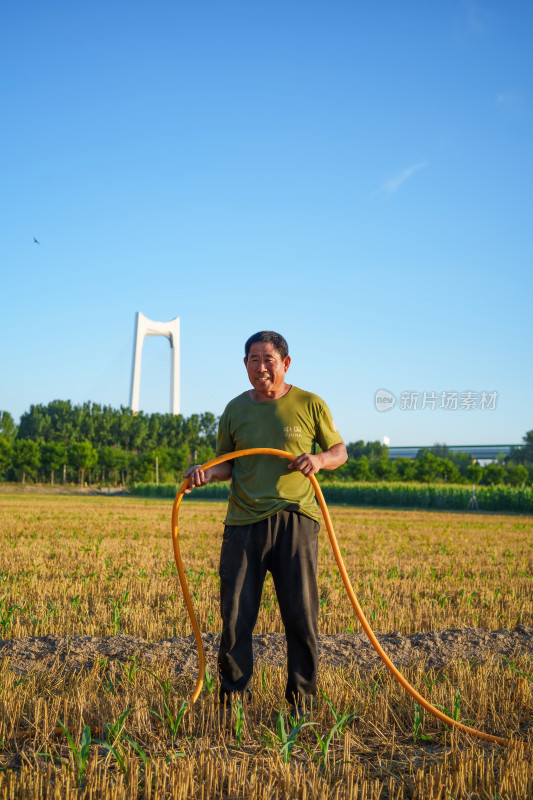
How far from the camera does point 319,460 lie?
3.41 meters

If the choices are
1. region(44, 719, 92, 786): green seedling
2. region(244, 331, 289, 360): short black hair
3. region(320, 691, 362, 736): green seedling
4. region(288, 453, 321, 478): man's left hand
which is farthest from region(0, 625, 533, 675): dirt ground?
region(244, 331, 289, 360): short black hair

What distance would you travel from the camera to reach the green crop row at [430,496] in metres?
34.6

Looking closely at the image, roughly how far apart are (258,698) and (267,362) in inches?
78.6

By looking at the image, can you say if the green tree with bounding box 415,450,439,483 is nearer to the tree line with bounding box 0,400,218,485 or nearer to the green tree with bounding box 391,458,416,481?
the green tree with bounding box 391,458,416,481

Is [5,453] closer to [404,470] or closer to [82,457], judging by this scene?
[82,457]

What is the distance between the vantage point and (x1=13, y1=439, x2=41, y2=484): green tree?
6519cm

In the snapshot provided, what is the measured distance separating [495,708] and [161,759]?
2134 mm

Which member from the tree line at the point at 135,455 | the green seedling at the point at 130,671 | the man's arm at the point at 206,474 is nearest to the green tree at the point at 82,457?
the tree line at the point at 135,455

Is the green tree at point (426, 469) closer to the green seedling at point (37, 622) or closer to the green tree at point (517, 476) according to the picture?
the green tree at point (517, 476)

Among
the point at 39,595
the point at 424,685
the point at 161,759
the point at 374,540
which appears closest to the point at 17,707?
the point at 161,759

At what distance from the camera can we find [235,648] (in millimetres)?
3543

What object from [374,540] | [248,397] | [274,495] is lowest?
[374,540]

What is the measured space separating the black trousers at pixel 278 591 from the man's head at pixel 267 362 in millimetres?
690

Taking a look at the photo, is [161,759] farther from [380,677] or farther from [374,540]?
[374,540]
